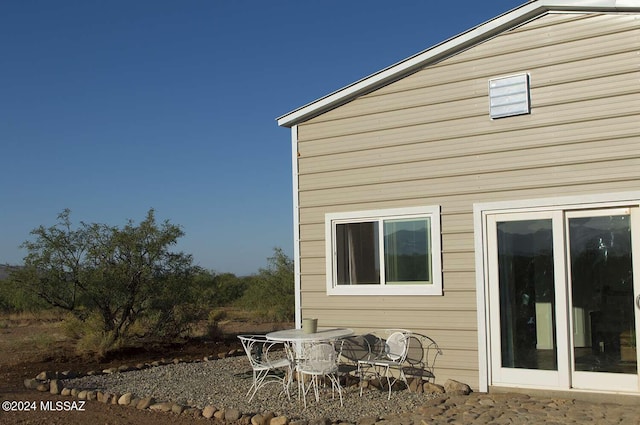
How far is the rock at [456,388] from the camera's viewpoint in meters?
6.91

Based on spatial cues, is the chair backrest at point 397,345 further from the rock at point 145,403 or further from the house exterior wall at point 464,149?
the rock at point 145,403

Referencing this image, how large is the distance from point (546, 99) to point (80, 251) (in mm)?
8489

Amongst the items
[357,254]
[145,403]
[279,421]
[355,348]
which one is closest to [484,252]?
[357,254]

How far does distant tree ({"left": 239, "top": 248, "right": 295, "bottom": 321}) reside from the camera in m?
18.0

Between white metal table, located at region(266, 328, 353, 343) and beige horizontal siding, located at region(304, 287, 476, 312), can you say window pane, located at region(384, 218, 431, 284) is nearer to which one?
beige horizontal siding, located at region(304, 287, 476, 312)

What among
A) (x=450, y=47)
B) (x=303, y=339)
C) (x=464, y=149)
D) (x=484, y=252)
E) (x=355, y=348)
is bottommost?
(x=355, y=348)

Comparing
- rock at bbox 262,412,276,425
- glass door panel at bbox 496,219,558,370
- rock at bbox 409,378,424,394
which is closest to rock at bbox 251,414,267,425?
rock at bbox 262,412,276,425

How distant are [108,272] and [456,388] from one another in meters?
7.04

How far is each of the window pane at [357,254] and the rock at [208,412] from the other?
7.36 feet

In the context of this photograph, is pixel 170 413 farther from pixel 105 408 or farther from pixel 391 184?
pixel 391 184

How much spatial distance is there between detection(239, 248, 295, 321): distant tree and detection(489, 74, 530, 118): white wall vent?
37.5 ft

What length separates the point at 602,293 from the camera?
6371 mm

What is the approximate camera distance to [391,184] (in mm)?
7621

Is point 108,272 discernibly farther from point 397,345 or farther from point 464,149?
point 464,149
